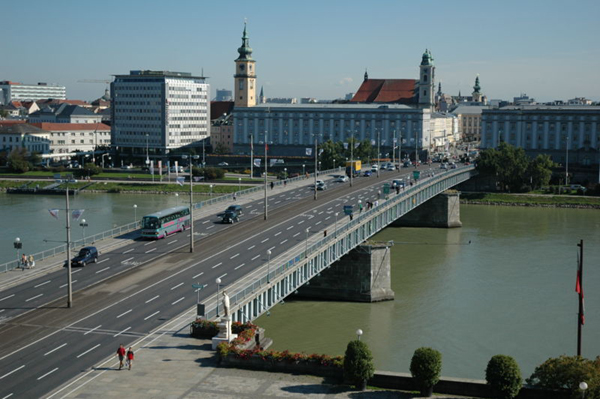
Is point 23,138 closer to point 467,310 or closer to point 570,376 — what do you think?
point 467,310

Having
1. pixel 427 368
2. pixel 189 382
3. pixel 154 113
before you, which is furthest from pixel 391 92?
pixel 189 382

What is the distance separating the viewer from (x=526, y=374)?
39.7m

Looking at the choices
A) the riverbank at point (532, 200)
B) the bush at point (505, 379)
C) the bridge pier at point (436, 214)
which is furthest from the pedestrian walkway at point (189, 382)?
the riverbank at point (532, 200)

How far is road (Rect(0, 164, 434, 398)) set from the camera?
31547mm

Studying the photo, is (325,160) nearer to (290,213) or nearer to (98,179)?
(98,179)

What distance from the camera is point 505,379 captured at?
2875 cm

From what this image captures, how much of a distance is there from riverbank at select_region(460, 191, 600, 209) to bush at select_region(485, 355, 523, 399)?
89030 mm

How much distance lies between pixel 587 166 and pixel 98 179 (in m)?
83.3

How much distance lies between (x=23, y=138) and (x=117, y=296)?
5467 inches

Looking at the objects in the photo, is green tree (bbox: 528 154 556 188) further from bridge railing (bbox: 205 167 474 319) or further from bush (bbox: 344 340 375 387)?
bush (bbox: 344 340 375 387)

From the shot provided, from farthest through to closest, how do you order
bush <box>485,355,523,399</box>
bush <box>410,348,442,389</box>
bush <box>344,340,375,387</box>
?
bush <box>344,340,375,387</box>
bush <box>410,348,442,389</box>
bush <box>485,355,523,399</box>

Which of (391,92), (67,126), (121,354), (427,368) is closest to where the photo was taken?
(427,368)

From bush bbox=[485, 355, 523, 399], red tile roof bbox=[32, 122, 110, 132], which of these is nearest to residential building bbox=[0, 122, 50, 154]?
red tile roof bbox=[32, 122, 110, 132]

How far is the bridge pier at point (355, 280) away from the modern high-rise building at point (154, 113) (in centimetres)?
12188
